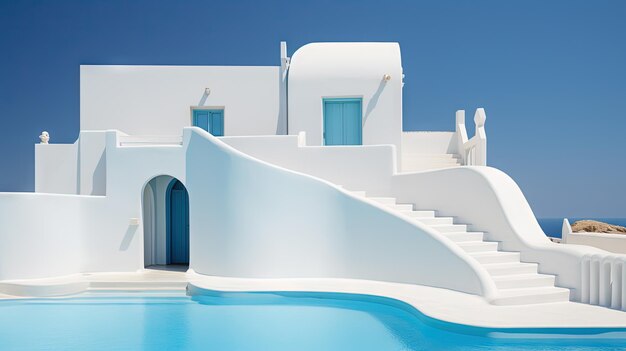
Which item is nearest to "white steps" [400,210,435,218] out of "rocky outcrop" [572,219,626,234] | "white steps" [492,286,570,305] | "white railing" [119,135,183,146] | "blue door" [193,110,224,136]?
"white steps" [492,286,570,305]

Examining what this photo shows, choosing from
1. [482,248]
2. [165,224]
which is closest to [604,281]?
[482,248]

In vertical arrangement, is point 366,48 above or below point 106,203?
above

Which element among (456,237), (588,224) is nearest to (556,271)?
(456,237)

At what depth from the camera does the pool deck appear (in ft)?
26.5

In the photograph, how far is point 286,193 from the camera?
40.1ft

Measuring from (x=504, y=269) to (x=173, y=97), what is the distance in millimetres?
12273

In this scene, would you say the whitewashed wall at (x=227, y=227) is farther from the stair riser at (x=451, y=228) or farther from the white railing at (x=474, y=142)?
the white railing at (x=474, y=142)

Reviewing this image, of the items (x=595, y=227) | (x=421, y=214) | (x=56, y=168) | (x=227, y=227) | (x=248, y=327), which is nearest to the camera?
(x=248, y=327)

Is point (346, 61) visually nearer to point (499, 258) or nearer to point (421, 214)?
point (421, 214)

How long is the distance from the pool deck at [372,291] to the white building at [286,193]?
1.21 ft

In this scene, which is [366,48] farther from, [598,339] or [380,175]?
[598,339]

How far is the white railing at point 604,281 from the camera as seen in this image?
8758 millimetres

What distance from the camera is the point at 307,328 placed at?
868 centimetres

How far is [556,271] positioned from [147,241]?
1070 centimetres
